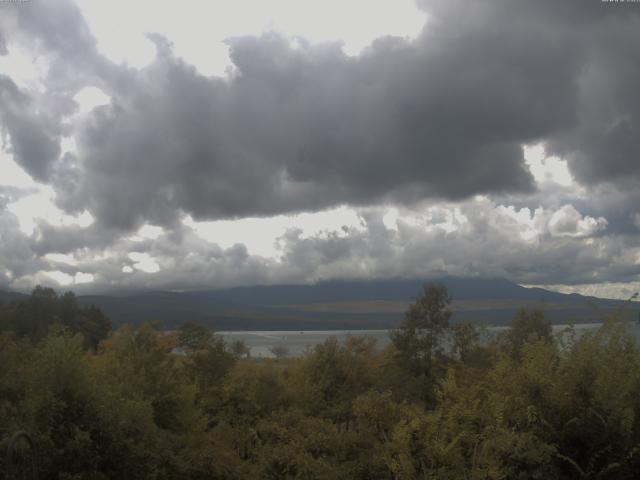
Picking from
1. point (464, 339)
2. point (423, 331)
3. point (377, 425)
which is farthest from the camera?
point (464, 339)

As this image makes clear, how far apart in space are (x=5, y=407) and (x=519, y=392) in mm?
12715

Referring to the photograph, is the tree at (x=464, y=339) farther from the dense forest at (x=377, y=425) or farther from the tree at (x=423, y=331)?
the dense forest at (x=377, y=425)

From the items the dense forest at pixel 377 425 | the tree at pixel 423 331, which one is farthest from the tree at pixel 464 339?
the dense forest at pixel 377 425

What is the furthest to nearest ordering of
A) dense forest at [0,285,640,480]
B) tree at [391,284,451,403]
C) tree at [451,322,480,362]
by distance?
tree at [451,322,480,362] < tree at [391,284,451,403] < dense forest at [0,285,640,480]

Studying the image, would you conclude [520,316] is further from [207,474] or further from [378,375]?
[207,474]

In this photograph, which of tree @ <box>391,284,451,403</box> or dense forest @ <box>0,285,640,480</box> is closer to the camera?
dense forest @ <box>0,285,640,480</box>

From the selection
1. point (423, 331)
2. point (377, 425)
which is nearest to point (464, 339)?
point (423, 331)

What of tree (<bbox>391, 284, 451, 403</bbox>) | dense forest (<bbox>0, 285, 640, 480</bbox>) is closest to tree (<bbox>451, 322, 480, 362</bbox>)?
tree (<bbox>391, 284, 451, 403</bbox>)

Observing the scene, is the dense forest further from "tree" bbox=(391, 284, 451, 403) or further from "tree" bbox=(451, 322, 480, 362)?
"tree" bbox=(451, 322, 480, 362)

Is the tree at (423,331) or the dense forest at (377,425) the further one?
the tree at (423,331)

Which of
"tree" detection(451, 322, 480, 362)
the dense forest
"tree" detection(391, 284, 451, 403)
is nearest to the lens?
the dense forest

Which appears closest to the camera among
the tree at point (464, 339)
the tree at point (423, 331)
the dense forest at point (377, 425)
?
the dense forest at point (377, 425)

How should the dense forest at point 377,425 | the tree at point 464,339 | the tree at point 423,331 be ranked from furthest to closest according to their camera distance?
1. the tree at point 464,339
2. the tree at point 423,331
3. the dense forest at point 377,425

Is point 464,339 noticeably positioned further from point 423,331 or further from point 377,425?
point 377,425
